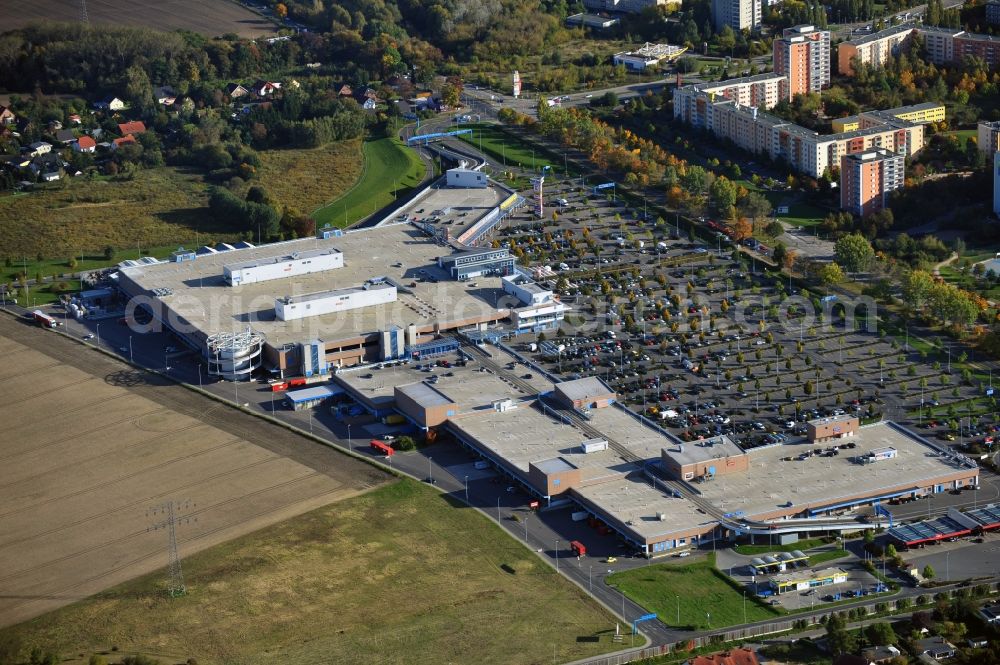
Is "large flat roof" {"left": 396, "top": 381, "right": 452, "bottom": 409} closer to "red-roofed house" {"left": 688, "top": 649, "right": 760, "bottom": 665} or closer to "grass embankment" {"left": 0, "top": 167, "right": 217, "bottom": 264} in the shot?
"red-roofed house" {"left": 688, "top": 649, "right": 760, "bottom": 665}

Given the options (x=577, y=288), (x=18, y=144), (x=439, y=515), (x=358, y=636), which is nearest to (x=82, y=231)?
(x=18, y=144)

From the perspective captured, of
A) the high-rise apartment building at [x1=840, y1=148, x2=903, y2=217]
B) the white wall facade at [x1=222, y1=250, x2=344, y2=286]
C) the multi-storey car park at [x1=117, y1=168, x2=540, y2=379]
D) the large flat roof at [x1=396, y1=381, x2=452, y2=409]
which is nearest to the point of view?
the large flat roof at [x1=396, y1=381, x2=452, y2=409]

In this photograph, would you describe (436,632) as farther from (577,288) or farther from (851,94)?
(851,94)

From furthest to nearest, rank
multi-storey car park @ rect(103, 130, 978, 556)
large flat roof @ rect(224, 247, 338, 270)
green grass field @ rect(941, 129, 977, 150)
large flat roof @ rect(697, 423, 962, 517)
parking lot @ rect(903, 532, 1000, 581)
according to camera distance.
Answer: green grass field @ rect(941, 129, 977, 150) → large flat roof @ rect(224, 247, 338, 270) → multi-storey car park @ rect(103, 130, 978, 556) → large flat roof @ rect(697, 423, 962, 517) → parking lot @ rect(903, 532, 1000, 581)

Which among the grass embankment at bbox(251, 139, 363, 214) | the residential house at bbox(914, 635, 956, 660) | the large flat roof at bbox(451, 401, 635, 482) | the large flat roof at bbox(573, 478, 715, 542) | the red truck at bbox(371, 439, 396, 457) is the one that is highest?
the grass embankment at bbox(251, 139, 363, 214)

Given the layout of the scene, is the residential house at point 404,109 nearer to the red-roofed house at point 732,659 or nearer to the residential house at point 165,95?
the residential house at point 165,95

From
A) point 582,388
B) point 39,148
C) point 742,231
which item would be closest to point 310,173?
point 39,148

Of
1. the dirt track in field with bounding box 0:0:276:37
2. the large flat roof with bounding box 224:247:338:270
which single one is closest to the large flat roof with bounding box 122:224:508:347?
the large flat roof with bounding box 224:247:338:270
